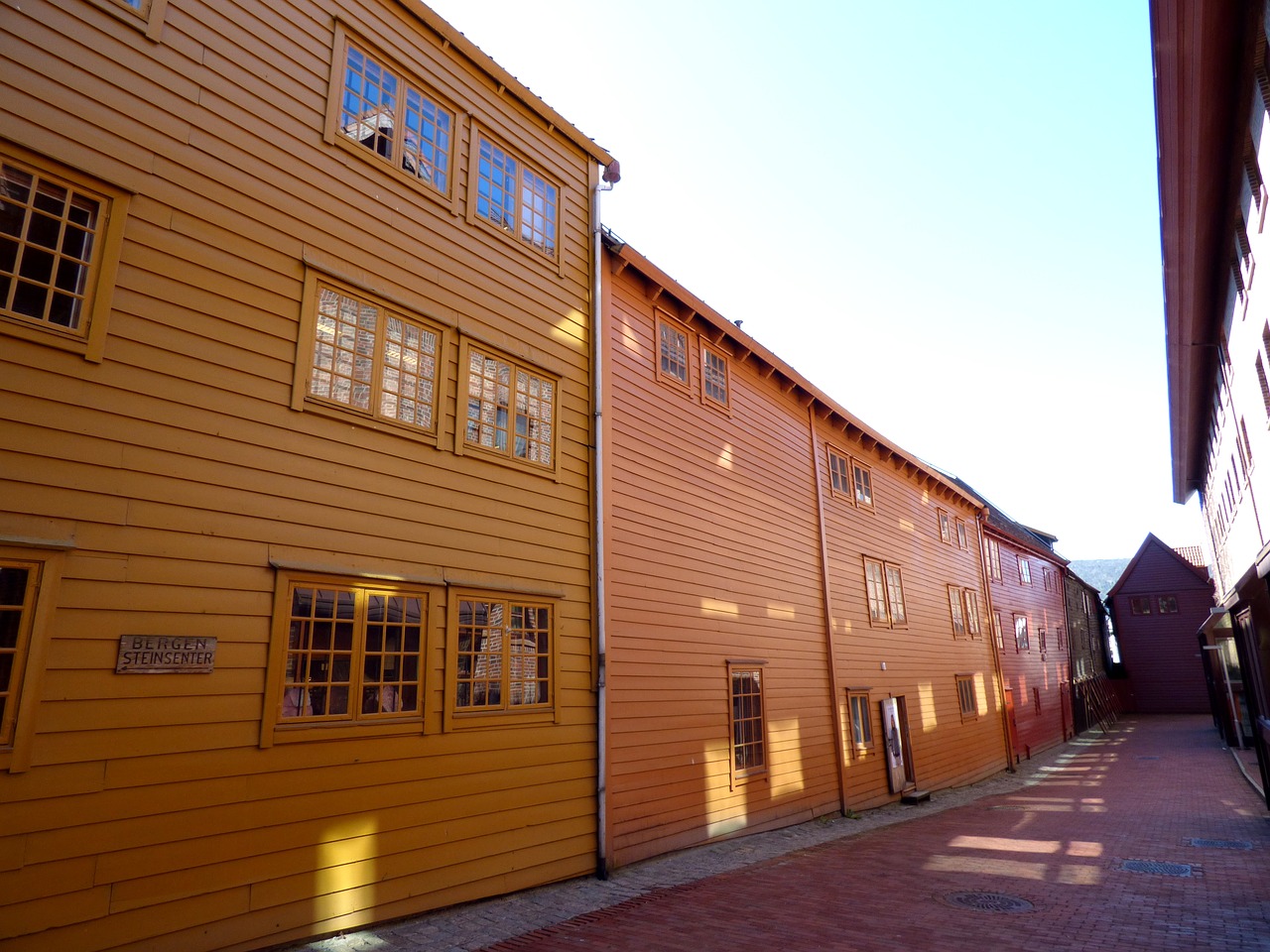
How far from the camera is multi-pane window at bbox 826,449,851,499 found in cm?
1745

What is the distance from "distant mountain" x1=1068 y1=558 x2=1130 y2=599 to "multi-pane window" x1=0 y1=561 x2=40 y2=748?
124m

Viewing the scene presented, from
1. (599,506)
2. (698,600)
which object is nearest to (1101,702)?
(698,600)

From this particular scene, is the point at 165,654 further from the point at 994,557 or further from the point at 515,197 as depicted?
the point at 994,557

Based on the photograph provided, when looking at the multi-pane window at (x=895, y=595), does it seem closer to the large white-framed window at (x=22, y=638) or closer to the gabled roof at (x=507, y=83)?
the gabled roof at (x=507, y=83)

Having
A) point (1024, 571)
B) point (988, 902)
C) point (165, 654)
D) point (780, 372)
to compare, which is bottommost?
point (988, 902)

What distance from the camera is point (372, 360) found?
25.2 feet

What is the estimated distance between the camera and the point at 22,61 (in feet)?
18.4

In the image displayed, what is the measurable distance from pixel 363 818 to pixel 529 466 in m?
4.12

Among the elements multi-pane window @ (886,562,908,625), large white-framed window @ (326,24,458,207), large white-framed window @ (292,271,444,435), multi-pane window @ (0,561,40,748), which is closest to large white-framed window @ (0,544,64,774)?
multi-pane window @ (0,561,40,748)

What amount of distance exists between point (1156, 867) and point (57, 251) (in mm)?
13125

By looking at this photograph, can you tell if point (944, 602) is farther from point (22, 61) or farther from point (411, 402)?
point (22, 61)

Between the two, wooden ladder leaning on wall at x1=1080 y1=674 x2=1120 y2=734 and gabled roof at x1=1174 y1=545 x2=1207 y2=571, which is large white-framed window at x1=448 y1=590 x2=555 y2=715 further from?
gabled roof at x1=1174 y1=545 x2=1207 y2=571

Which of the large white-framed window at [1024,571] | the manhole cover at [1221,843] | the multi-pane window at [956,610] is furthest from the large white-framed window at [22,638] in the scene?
the large white-framed window at [1024,571]

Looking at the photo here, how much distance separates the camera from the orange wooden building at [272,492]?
5336 millimetres
